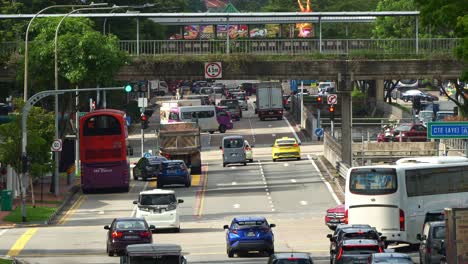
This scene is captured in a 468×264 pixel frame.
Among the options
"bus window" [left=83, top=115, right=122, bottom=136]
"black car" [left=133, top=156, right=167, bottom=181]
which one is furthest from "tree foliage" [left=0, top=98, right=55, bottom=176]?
"black car" [left=133, top=156, right=167, bottom=181]

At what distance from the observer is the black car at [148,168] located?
276 feet

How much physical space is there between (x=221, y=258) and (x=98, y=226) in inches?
574

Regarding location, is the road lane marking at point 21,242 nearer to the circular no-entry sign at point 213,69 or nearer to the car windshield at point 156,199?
the car windshield at point 156,199

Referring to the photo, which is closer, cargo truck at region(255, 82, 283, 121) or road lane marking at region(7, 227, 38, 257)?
road lane marking at region(7, 227, 38, 257)

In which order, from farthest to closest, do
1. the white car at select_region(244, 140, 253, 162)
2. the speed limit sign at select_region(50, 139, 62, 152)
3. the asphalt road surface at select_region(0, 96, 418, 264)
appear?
the white car at select_region(244, 140, 253, 162)
the speed limit sign at select_region(50, 139, 62, 152)
the asphalt road surface at select_region(0, 96, 418, 264)

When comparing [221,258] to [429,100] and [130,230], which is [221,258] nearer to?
[130,230]

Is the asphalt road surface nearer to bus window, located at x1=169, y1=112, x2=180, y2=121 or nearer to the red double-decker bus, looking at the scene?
the red double-decker bus

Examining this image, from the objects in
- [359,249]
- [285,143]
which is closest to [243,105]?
[285,143]

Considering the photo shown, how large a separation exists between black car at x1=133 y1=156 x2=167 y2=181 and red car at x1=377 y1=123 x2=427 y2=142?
20.1 metres

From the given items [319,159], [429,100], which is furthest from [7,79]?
[429,100]

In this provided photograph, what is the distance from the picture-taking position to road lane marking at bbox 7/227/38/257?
4994 cm

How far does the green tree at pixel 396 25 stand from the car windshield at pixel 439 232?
3763 inches

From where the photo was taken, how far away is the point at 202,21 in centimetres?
10219

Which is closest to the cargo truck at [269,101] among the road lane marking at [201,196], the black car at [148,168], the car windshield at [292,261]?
the road lane marking at [201,196]
